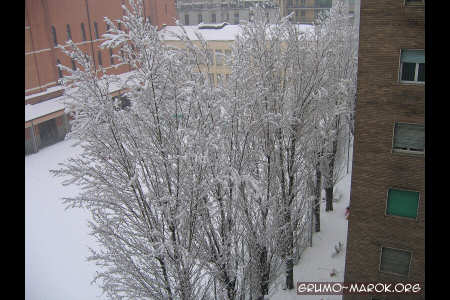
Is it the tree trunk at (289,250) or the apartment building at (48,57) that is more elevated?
the apartment building at (48,57)

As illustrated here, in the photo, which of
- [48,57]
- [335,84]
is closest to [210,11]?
[48,57]

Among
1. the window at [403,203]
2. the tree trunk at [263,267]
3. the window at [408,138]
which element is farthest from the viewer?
the tree trunk at [263,267]

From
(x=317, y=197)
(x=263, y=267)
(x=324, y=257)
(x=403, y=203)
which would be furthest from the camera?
(x=317, y=197)

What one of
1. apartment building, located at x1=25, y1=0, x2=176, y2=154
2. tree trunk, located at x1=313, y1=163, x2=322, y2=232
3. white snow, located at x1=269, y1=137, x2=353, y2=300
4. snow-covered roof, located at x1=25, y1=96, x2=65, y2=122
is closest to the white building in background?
apartment building, located at x1=25, y1=0, x2=176, y2=154

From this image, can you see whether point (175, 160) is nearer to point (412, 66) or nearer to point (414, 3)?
point (412, 66)

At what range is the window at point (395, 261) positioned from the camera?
4.61 meters

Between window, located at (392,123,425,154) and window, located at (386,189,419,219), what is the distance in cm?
51

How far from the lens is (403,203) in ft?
14.4

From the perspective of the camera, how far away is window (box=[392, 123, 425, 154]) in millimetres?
4195

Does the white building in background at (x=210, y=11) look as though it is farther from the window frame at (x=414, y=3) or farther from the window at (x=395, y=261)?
the window at (x=395, y=261)

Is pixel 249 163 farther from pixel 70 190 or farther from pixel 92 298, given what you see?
pixel 70 190

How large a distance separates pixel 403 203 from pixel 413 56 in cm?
170

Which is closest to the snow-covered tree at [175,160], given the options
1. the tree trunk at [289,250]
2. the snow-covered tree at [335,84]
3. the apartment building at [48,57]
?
the tree trunk at [289,250]

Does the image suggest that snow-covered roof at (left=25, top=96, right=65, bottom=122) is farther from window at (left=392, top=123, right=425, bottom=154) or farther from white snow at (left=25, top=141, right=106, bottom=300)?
window at (left=392, top=123, right=425, bottom=154)
